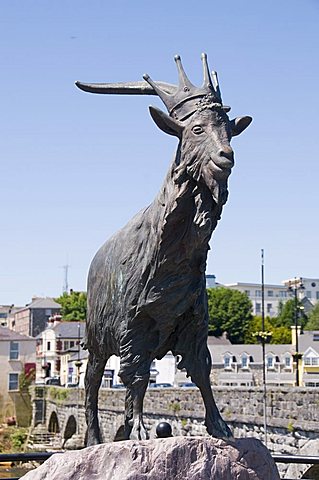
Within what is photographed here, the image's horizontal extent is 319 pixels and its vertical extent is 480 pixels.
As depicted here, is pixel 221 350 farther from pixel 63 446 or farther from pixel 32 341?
pixel 63 446

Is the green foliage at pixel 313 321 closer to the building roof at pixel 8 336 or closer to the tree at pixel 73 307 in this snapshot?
the tree at pixel 73 307

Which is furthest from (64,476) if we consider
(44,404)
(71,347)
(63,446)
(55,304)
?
(55,304)

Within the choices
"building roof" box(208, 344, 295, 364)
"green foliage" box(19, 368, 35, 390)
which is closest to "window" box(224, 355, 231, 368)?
"building roof" box(208, 344, 295, 364)

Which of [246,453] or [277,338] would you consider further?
[277,338]

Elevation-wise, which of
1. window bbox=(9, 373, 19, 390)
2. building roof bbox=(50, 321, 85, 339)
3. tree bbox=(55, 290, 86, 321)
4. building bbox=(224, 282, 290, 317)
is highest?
building bbox=(224, 282, 290, 317)

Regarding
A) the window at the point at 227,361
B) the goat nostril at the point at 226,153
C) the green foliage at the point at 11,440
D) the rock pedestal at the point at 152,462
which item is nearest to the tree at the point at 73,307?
the window at the point at 227,361

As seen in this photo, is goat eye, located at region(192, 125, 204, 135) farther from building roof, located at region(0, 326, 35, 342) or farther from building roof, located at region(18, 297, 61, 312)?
building roof, located at region(18, 297, 61, 312)

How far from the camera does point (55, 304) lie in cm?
9112

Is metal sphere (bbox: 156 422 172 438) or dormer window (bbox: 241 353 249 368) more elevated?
dormer window (bbox: 241 353 249 368)

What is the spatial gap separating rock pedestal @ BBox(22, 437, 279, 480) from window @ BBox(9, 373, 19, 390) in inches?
1902

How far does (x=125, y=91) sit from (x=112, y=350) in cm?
153

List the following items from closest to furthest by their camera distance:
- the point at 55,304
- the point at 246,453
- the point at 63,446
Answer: the point at 246,453 < the point at 63,446 < the point at 55,304

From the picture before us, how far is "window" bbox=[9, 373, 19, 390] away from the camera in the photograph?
5212 centimetres

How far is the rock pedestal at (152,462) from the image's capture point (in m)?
4.61
